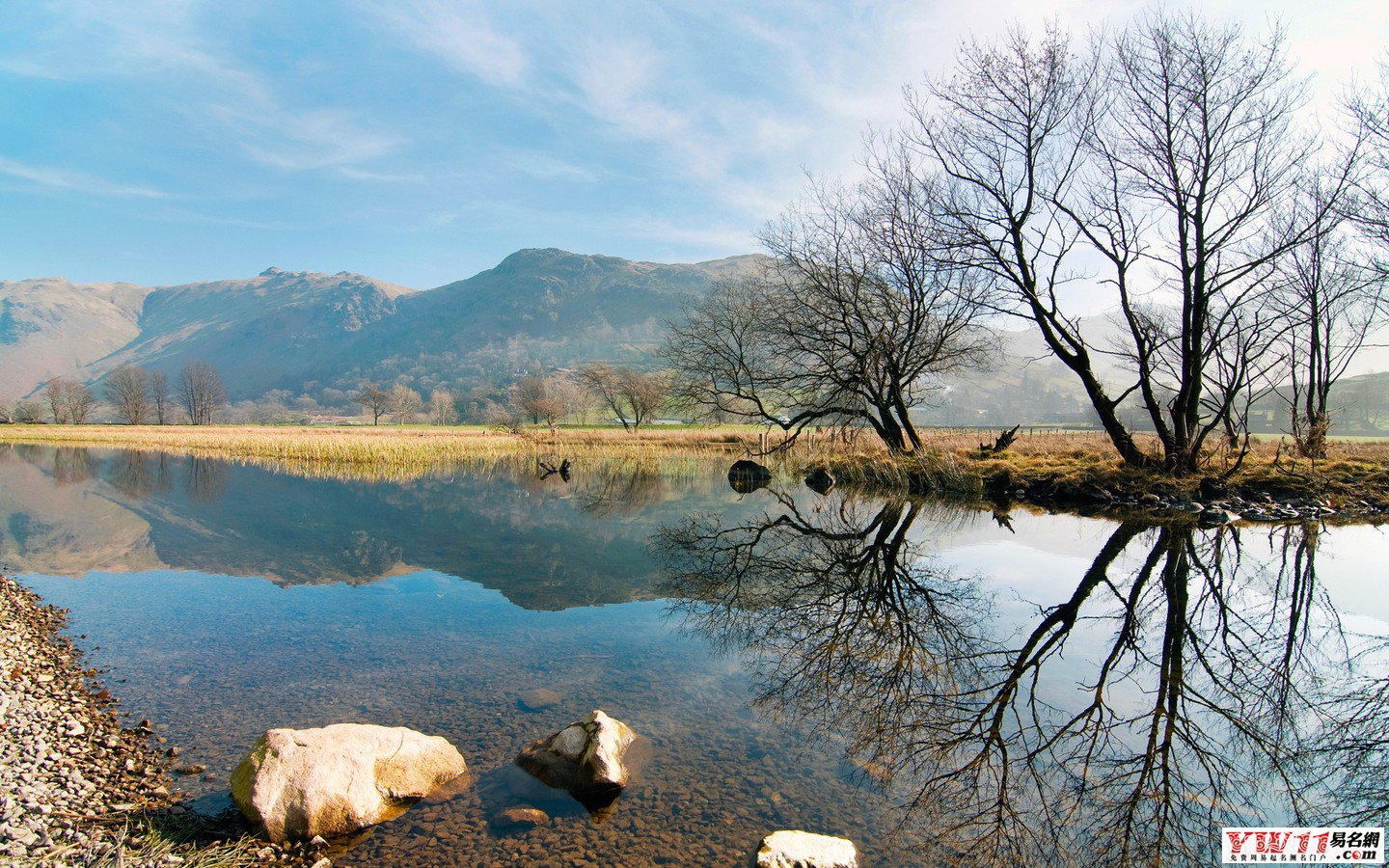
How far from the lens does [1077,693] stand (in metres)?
6.09

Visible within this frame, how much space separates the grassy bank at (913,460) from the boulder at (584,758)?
18.8 m

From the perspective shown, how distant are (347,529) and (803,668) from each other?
492 inches

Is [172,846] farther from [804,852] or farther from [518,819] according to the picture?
[804,852]

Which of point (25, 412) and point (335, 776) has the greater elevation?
point (25, 412)

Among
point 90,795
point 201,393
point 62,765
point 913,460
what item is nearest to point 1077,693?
point 90,795

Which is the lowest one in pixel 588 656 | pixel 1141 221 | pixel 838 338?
pixel 588 656

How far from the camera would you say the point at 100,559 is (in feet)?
39.3

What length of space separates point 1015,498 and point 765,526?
988 centimetres

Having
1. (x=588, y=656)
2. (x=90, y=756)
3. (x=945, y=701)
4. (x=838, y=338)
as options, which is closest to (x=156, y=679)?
(x=90, y=756)

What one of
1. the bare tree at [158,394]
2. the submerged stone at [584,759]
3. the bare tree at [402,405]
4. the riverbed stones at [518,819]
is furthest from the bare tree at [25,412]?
the riverbed stones at [518,819]

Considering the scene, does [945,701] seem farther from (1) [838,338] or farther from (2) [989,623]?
(1) [838,338]

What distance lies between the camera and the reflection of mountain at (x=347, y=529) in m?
11.3

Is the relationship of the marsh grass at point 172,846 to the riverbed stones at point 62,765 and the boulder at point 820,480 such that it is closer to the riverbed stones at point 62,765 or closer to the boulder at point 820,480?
the riverbed stones at point 62,765

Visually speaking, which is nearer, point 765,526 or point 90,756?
point 90,756
